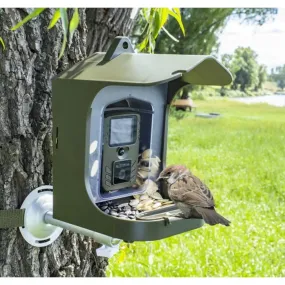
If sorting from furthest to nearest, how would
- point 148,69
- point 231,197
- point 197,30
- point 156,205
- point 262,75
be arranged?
point 262,75, point 197,30, point 231,197, point 156,205, point 148,69

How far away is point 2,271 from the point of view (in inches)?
45.4

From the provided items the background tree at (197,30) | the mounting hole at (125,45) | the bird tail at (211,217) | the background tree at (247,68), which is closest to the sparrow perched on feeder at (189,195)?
the bird tail at (211,217)

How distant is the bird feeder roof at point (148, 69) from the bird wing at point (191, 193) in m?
0.18

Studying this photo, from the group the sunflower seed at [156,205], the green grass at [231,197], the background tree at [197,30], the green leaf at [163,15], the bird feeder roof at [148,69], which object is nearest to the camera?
the bird feeder roof at [148,69]

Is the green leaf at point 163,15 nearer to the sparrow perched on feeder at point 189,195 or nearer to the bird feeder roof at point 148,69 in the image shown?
the bird feeder roof at point 148,69

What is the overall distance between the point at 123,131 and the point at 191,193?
7.5 inches

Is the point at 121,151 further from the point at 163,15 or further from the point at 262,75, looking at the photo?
the point at 262,75

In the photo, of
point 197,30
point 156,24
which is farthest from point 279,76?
point 156,24

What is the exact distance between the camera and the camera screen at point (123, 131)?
107 cm

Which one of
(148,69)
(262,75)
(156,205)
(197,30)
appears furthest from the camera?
(262,75)

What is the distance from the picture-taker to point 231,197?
325 cm
